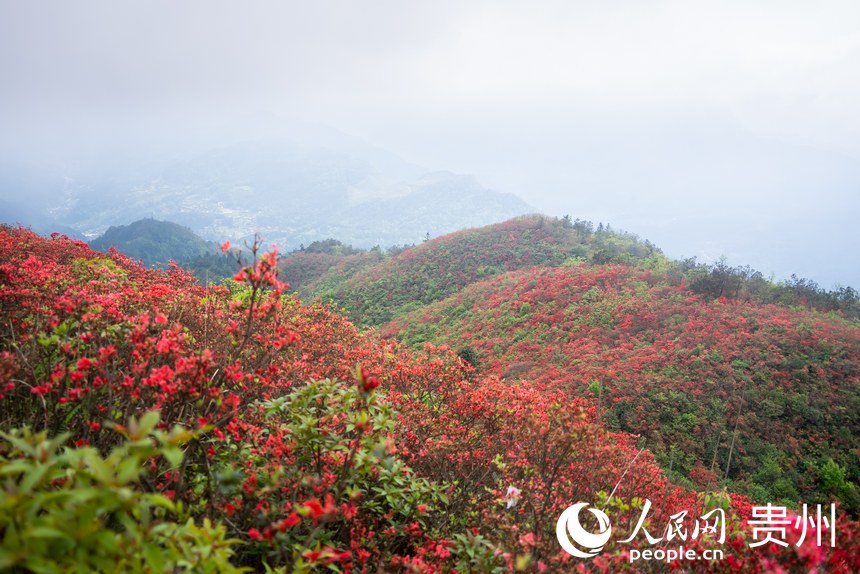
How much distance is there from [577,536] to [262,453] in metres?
2.50

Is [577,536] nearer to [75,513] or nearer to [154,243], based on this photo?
[75,513]

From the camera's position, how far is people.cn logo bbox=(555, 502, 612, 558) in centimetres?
314

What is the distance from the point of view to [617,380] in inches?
570

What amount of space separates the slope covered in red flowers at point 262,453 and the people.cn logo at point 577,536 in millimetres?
96

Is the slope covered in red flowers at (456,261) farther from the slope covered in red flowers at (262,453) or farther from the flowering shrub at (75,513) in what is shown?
the flowering shrub at (75,513)

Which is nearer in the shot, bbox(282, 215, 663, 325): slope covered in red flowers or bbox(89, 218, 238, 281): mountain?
bbox(282, 215, 663, 325): slope covered in red flowers

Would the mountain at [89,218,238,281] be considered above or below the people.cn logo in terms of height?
below

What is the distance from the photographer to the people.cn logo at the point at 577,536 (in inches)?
124

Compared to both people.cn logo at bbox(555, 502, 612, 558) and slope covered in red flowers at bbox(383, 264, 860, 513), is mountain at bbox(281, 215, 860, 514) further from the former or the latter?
people.cn logo at bbox(555, 502, 612, 558)

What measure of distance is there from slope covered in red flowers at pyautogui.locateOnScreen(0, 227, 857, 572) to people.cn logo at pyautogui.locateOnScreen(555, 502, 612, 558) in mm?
96

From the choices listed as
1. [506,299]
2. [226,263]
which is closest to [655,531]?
[506,299]

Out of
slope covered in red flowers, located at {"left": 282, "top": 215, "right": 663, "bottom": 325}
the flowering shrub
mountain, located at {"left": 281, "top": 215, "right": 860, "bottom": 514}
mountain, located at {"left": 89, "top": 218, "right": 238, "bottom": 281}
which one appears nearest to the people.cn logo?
mountain, located at {"left": 281, "top": 215, "right": 860, "bottom": 514}

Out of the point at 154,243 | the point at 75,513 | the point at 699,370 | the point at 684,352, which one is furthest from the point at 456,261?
the point at 154,243

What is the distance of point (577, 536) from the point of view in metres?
3.24
